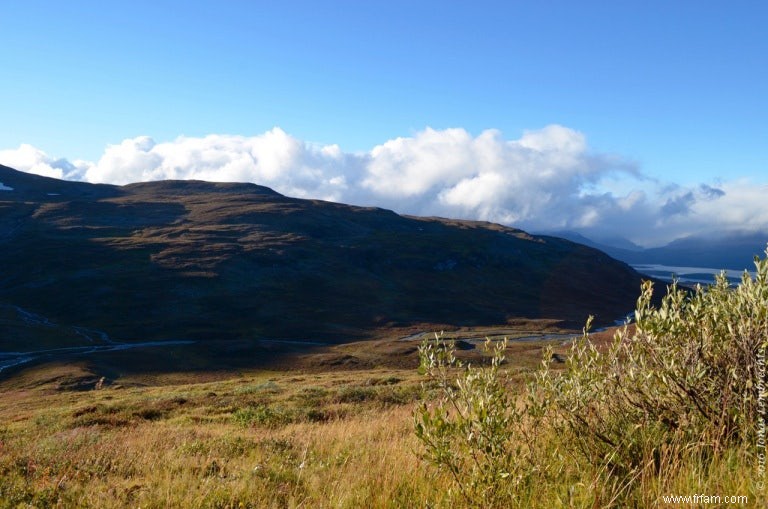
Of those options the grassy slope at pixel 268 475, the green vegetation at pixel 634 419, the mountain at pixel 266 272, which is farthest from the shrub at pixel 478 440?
the mountain at pixel 266 272

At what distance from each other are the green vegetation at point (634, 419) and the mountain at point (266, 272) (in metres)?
81.8

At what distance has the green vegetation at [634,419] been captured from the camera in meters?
5.11

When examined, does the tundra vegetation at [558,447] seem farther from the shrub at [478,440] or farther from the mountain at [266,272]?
the mountain at [266,272]

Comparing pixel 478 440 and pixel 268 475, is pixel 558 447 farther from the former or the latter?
pixel 268 475

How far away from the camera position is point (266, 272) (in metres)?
124

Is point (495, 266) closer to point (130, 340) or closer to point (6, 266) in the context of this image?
point (130, 340)

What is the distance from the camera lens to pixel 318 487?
6660 millimetres

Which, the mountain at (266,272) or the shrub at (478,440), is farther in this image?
the mountain at (266,272)

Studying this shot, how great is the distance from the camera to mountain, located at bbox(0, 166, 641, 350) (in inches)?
3741

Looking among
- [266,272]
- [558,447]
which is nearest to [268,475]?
[558,447]

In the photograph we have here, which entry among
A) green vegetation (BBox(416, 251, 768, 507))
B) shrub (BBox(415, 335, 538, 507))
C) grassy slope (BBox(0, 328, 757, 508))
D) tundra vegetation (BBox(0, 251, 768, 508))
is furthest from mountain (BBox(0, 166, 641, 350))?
shrub (BBox(415, 335, 538, 507))

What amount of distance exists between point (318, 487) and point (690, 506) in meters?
4.08

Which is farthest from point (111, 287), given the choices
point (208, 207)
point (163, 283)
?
point (208, 207)

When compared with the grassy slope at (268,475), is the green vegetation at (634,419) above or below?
above
